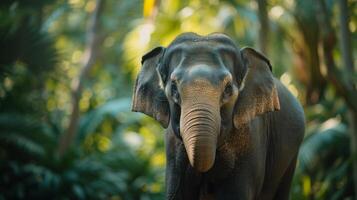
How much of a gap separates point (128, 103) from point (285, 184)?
38.9ft

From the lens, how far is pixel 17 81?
1738 centimetres

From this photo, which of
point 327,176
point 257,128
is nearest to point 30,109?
point 327,176

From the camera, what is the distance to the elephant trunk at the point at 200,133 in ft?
20.3

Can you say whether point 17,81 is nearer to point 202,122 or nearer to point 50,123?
point 50,123

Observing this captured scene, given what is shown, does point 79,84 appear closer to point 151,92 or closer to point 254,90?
point 151,92

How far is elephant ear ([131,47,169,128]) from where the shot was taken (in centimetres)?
712

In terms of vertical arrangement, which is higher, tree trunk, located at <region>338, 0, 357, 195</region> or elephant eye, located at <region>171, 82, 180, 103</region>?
tree trunk, located at <region>338, 0, 357, 195</region>

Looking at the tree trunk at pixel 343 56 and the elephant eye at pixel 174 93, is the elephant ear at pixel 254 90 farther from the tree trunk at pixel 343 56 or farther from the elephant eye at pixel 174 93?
the tree trunk at pixel 343 56

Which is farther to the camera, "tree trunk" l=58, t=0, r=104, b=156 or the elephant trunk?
"tree trunk" l=58, t=0, r=104, b=156

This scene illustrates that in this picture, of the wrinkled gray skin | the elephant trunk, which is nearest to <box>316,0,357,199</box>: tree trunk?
the wrinkled gray skin

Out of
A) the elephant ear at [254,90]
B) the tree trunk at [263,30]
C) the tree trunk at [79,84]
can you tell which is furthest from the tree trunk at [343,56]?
the tree trunk at [79,84]

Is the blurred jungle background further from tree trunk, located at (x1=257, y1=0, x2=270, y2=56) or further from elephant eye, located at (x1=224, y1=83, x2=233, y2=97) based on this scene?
elephant eye, located at (x1=224, y1=83, x2=233, y2=97)

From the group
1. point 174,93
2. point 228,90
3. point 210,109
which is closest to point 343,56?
point 228,90

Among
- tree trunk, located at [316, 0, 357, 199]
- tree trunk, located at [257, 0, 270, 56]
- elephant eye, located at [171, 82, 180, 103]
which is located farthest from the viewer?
tree trunk, located at [257, 0, 270, 56]
